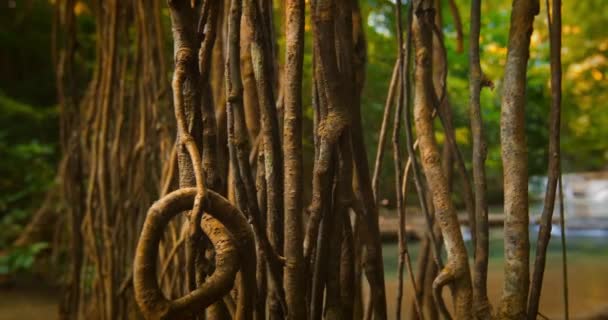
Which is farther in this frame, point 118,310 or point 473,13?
point 118,310

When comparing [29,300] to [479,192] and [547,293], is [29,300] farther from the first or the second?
[479,192]

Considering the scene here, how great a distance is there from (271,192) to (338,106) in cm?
18

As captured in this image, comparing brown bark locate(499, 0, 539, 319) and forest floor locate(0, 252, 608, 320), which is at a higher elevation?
brown bark locate(499, 0, 539, 319)

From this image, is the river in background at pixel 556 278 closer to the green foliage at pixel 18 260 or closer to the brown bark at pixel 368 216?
the brown bark at pixel 368 216

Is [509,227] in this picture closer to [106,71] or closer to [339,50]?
[339,50]

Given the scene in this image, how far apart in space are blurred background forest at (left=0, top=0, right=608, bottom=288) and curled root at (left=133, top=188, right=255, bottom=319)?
139cm

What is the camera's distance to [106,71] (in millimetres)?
1765

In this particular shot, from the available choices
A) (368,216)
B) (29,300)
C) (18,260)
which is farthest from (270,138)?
(29,300)

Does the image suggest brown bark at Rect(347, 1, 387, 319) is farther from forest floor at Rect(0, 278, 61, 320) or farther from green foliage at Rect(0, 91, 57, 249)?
green foliage at Rect(0, 91, 57, 249)

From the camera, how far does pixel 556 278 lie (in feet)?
8.03

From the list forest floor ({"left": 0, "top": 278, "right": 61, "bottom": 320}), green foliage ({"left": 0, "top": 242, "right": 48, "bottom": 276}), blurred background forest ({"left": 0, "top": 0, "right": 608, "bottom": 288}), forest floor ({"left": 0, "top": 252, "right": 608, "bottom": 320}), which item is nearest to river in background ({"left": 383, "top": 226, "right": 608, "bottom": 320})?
forest floor ({"left": 0, "top": 252, "right": 608, "bottom": 320})

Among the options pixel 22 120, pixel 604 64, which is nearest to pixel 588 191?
pixel 604 64

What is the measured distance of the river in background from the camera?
202 centimetres

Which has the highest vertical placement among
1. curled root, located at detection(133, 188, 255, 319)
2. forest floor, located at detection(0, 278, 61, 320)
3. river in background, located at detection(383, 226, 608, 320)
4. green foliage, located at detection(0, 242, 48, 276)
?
curled root, located at detection(133, 188, 255, 319)
